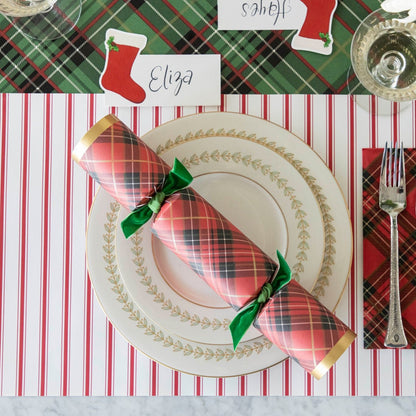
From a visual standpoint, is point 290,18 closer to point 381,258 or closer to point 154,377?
point 381,258

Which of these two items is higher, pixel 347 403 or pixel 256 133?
pixel 256 133

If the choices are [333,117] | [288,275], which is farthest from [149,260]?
[333,117]

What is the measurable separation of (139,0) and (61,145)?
8.9 inches

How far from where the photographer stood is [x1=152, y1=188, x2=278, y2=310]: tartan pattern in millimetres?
561

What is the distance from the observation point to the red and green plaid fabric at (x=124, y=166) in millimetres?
562

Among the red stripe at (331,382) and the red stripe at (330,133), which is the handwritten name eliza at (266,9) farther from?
the red stripe at (331,382)

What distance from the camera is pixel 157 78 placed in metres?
0.71

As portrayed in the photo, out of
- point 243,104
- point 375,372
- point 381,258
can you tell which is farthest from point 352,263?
point 243,104

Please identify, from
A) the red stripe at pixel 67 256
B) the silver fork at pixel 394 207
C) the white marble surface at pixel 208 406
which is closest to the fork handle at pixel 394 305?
the silver fork at pixel 394 207

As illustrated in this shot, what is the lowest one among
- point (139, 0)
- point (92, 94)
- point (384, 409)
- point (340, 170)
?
point (384, 409)

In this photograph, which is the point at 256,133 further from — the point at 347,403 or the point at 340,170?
the point at 347,403

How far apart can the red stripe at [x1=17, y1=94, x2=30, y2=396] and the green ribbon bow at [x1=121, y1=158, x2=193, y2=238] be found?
21 centimetres

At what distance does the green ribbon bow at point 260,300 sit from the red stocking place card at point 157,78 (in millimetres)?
261

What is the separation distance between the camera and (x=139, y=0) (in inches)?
28.1
